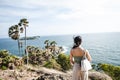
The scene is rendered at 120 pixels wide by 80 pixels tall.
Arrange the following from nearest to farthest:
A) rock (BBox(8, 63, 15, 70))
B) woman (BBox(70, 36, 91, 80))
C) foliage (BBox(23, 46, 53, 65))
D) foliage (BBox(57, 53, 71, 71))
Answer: woman (BBox(70, 36, 91, 80)) → rock (BBox(8, 63, 15, 70)) → foliage (BBox(57, 53, 71, 71)) → foliage (BBox(23, 46, 53, 65))

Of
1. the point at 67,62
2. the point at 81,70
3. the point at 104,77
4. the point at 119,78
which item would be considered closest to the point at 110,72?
the point at 119,78

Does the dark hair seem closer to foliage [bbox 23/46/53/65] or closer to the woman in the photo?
the woman

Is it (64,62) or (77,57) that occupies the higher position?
(77,57)

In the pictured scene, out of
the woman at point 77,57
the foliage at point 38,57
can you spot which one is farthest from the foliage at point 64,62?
the woman at point 77,57

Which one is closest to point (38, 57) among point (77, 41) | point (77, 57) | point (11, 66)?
point (11, 66)

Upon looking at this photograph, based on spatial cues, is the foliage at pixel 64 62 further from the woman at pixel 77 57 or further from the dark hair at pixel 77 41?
the dark hair at pixel 77 41

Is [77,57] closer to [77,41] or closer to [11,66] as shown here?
[77,41]

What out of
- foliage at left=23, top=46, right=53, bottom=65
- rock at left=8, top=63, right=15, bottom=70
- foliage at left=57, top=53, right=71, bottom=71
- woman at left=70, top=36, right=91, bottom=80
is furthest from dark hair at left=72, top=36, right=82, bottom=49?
foliage at left=23, top=46, right=53, bottom=65

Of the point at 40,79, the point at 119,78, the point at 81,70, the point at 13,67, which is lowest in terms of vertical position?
the point at 119,78

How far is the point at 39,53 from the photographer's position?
63.3 metres

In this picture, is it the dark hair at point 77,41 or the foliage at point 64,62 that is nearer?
the dark hair at point 77,41

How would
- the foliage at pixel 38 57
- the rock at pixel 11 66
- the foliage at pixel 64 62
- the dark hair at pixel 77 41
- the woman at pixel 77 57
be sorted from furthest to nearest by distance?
1. the foliage at pixel 38 57
2. the foliage at pixel 64 62
3. the rock at pixel 11 66
4. the woman at pixel 77 57
5. the dark hair at pixel 77 41

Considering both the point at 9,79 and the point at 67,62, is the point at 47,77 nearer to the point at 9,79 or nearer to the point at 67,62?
the point at 9,79

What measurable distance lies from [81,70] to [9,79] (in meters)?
9.89
